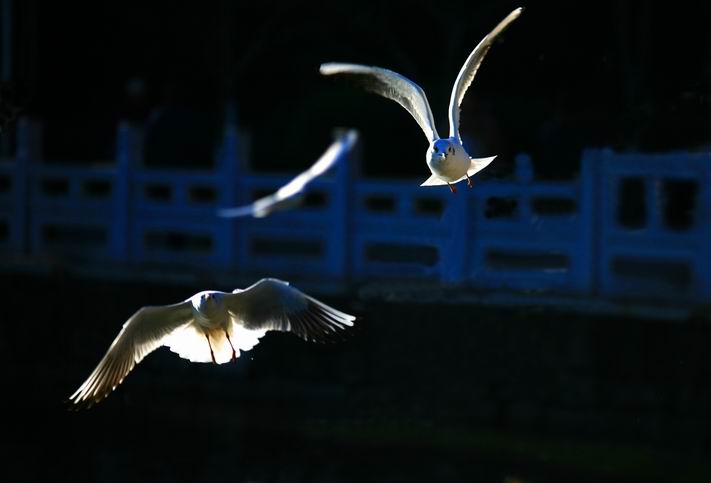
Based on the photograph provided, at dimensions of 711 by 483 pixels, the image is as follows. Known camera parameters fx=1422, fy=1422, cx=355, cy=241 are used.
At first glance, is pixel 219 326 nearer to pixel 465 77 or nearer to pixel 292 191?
pixel 465 77

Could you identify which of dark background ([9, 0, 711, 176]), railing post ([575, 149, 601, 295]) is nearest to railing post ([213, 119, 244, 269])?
dark background ([9, 0, 711, 176])

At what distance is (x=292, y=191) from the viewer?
8828mm

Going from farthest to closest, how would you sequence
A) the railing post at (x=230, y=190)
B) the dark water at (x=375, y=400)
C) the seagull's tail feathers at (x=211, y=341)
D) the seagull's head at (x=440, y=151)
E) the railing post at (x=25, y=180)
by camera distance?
the railing post at (x=25, y=180) → the railing post at (x=230, y=190) → the dark water at (x=375, y=400) → the seagull's tail feathers at (x=211, y=341) → the seagull's head at (x=440, y=151)

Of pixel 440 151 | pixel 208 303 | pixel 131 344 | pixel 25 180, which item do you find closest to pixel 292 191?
pixel 25 180

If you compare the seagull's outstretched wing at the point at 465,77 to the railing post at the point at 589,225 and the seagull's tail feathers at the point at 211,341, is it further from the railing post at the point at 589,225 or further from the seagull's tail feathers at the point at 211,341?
the railing post at the point at 589,225

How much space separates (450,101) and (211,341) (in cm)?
152

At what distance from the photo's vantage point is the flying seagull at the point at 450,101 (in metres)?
5.32

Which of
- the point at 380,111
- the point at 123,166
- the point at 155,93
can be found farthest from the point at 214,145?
the point at 123,166

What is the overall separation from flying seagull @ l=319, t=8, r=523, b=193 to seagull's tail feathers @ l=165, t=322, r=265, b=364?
3.81ft

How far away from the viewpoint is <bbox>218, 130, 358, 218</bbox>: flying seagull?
891 centimetres

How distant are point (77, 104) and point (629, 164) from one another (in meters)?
7.94

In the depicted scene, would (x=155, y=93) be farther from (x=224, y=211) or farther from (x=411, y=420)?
(x=411, y=420)

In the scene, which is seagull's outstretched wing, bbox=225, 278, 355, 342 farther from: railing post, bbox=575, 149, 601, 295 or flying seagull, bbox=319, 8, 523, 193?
railing post, bbox=575, 149, 601, 295

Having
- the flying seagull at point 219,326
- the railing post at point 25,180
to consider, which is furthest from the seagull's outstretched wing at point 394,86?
the railing post at point 25,180
